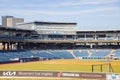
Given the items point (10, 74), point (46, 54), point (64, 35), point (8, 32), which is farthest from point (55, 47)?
point (10, 74)

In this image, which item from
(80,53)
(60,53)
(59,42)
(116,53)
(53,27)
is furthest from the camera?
(53,27)

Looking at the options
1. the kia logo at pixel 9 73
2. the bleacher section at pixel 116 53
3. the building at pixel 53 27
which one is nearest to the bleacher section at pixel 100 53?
the bleacher section at pixel 116 53

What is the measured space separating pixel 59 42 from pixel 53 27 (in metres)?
Answer: 9.97

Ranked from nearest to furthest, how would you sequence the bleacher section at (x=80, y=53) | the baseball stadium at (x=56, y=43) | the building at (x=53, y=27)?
the baseball stadium at (x=56, y=43), the bleacher section at (x=80, y=53), the building at (x=53, y=27)

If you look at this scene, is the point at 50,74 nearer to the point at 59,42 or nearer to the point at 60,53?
the point at 60,53

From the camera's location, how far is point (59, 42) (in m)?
116

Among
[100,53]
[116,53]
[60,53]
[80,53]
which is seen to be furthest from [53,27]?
[116,53]

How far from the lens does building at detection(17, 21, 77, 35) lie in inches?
4754

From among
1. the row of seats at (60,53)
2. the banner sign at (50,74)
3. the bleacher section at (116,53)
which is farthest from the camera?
the bleacher section at (116,53)

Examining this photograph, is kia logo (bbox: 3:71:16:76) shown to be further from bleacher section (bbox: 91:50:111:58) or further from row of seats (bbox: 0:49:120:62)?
bleacher section (bbox: 91:50:111:58)

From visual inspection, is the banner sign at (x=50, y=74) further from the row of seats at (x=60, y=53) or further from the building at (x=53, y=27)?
the building at (x=53, y=27)

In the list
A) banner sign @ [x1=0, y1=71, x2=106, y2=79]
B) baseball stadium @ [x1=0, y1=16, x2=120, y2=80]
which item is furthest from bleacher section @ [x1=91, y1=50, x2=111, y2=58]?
banner sign @ [x1=0, y1=71, x2=106, y2=79]

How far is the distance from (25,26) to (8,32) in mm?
21636

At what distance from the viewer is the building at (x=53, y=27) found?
121m
